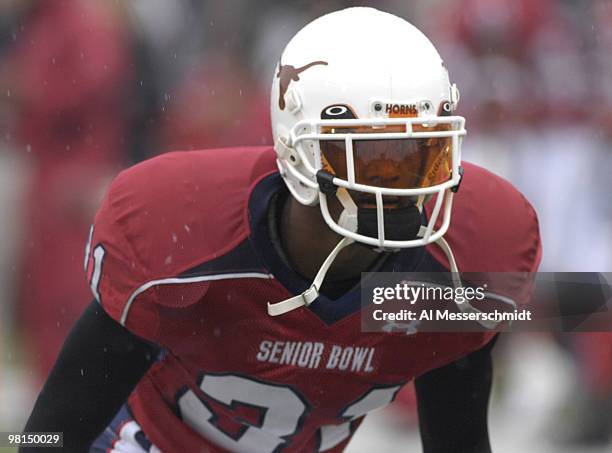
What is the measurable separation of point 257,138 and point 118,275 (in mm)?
2498

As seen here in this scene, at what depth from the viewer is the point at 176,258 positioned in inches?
119

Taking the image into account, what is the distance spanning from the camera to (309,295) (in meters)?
2.96

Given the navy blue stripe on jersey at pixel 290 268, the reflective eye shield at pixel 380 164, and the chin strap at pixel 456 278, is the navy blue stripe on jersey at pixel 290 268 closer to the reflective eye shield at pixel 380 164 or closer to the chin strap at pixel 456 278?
the chin strap at pixel 456 278

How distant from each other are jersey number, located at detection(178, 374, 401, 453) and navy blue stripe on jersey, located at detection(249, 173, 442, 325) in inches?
9.6

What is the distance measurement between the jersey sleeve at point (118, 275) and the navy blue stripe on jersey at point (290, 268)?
27 cm

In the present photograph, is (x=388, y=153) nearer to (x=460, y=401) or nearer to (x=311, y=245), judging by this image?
(x=311, y=245)

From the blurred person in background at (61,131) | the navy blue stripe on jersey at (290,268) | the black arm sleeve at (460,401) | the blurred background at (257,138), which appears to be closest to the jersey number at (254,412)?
the black arm sleeve at (460,401)

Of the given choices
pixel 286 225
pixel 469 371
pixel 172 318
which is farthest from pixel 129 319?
pixel 469 371

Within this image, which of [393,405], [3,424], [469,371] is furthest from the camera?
[393,405]

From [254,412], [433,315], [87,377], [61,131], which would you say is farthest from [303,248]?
[61,131]

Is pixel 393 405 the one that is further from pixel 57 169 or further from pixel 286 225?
pixel 286 225

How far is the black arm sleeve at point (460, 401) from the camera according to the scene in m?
3.35

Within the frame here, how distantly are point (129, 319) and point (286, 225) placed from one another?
0.40 metres

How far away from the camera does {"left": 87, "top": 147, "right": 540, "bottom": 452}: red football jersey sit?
3.02m
